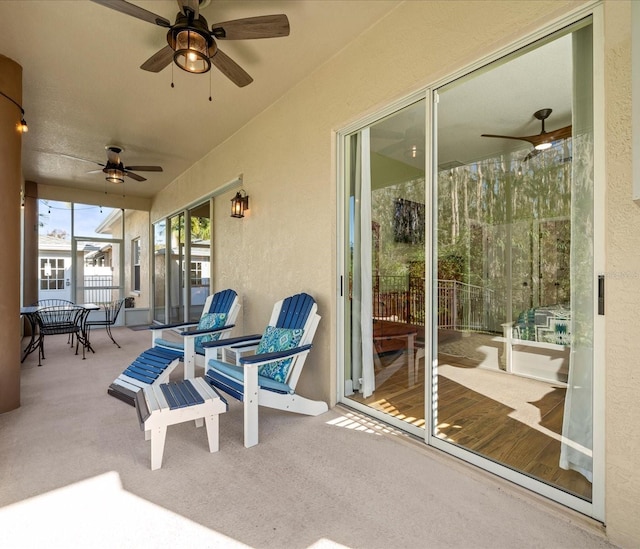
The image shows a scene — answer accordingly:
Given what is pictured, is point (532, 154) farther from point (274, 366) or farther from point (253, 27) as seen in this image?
point (274, 366)

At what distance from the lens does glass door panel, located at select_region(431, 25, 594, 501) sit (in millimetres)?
1812

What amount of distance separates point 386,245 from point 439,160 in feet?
3.02

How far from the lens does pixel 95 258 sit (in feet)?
27.6

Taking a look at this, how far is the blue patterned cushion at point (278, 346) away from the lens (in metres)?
2.76

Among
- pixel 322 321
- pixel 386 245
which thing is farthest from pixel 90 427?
pixel 386 245

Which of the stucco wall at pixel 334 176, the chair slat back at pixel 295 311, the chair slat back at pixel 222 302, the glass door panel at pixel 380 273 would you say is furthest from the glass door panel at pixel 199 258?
the glass door panel at pixel 380 273

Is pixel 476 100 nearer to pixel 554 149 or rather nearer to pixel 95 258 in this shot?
pixel 554 149

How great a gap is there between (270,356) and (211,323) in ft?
5.90

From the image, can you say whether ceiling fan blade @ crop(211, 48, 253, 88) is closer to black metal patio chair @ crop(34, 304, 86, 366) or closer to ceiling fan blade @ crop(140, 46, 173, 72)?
ceiling fan blade @ crop(140, 46, 173, 72)

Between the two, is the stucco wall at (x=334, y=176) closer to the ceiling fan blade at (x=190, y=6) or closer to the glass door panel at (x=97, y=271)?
the ceiling fan blade at (x=190, y=6)

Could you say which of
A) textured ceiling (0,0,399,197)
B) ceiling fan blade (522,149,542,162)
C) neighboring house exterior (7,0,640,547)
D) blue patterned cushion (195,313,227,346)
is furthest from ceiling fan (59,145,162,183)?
ceiling fan blade (522,149,542,162)

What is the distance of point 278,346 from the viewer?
2994 millimetres

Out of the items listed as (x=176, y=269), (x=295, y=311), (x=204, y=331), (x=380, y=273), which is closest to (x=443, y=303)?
(x=380, y=273)

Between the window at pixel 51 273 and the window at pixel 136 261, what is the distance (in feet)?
5.15
